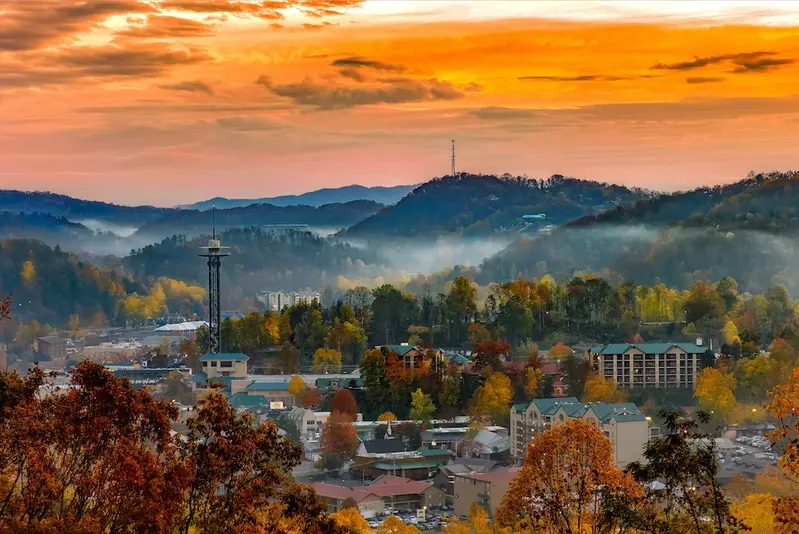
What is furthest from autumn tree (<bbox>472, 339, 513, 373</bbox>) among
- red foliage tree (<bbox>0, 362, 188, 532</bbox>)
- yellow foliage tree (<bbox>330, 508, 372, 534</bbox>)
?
red foliage tree (<bbox>0, 362, 188, 532</bbox>)

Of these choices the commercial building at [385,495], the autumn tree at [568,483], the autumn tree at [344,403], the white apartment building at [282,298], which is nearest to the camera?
the autumn tree at [568,483]

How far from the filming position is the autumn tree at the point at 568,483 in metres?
14.9

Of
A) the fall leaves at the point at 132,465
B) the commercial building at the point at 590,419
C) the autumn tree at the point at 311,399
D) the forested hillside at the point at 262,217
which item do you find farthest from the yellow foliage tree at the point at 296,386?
the forested hillside at the point at 262,217

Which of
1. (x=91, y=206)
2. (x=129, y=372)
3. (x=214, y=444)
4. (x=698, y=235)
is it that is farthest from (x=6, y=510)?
(x=91, y=206)

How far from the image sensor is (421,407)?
137 feet

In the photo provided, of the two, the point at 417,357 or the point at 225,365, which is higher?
the point at 417,357

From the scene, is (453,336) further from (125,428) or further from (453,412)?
(125,428)

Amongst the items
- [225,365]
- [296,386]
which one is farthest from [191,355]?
[296,386]

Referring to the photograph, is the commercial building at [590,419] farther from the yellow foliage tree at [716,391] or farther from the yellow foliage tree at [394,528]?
the yellow foliage tree at [394,528]

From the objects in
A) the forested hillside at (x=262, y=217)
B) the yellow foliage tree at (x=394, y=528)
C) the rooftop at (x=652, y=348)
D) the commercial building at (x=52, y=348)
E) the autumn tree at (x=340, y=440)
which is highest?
the forested hillside at (x=262, y=217)

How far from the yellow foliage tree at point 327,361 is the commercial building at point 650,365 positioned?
884cm

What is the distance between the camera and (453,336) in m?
51.6

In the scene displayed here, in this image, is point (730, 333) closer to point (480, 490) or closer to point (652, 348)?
point (652, 348)

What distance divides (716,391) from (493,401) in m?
5.54
